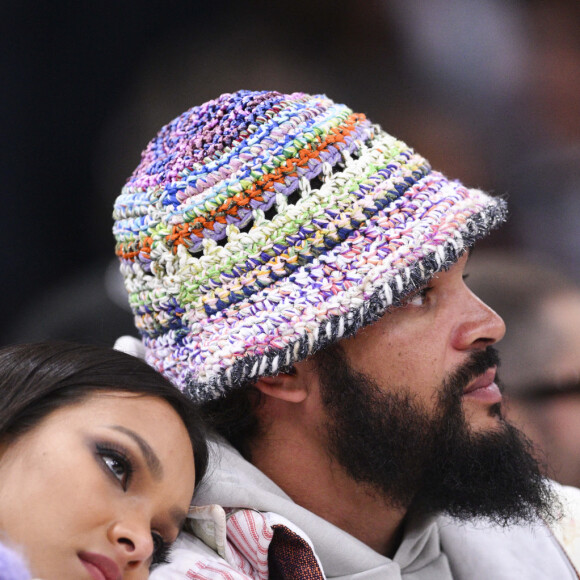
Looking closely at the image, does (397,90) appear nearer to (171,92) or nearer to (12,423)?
(171,92)

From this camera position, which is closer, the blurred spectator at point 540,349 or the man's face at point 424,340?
the man's face at point 424,340

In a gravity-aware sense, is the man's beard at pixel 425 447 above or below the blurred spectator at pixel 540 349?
above

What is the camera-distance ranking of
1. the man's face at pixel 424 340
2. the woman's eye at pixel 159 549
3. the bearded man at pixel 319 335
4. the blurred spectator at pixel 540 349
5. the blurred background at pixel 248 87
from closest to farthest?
the woman's eye at pixel 159 549, the bearded man at pixel 319 335, the man's face at pixel 424 340, the blurred background at pixel 248 87, the blurred spectator at pixel 540 349

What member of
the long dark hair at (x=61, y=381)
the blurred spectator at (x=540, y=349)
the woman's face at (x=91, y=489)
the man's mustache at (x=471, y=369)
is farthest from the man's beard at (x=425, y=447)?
the blurred spectator at (x=540, y=349)

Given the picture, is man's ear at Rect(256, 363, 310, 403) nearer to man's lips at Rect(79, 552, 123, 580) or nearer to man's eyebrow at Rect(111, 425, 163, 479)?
man's eyebrow at Rect(111, 425, 163, 479)

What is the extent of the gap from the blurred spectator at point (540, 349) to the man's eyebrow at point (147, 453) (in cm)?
153

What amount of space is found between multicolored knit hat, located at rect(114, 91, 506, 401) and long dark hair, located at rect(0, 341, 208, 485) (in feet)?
0.65

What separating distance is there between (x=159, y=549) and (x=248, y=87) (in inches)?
66.4

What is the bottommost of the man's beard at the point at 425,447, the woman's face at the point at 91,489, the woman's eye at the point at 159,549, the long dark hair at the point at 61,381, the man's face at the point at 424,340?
the man's beard at the point at 425,447

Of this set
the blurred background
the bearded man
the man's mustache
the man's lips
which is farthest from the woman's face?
the blurred background

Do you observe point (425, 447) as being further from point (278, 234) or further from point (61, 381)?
point (61, 381)

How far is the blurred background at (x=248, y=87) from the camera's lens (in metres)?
2.25

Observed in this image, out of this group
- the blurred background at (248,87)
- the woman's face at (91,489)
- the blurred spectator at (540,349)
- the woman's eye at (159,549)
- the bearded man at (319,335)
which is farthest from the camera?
the blurred spectator at (540,349)

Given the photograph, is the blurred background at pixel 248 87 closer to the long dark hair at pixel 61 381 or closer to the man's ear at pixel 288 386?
the man's ear at pixel 288 386
